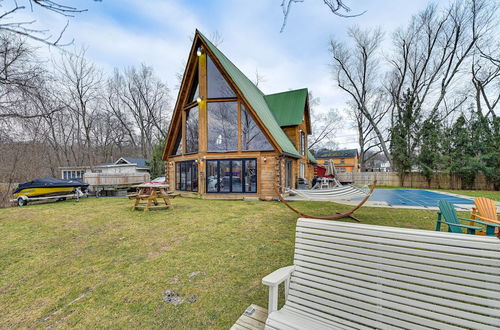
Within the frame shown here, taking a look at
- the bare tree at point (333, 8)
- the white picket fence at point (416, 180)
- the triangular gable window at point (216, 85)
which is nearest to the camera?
the bare tree at point (333, 8)

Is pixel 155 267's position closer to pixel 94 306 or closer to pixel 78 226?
pixel 94 306

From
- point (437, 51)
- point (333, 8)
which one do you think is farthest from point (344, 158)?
point (333, 8)

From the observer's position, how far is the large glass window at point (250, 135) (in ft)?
35.9

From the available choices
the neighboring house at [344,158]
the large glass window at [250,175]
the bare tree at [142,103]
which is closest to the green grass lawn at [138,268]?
the large glass window at [250,175]

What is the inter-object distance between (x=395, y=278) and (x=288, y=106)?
15.8m

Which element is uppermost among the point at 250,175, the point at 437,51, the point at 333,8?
the point at 437,51

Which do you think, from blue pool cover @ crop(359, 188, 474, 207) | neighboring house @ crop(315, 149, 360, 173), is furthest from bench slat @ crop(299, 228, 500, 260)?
neighboring house @ crop(315, 149, 360, 173)

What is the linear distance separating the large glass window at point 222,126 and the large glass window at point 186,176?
1.72 m

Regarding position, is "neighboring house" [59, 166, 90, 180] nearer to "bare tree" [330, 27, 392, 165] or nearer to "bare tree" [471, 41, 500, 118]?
"bare tree" [330, 27, 392, 165]

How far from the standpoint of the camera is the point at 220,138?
1156 centimetres

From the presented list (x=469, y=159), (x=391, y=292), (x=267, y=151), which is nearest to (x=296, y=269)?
(x=391, y=292)

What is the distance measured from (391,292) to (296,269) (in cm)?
69

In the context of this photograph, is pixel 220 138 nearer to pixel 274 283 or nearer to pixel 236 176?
pixel 236 176

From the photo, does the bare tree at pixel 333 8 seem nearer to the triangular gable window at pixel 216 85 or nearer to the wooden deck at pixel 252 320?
the wooden deck at pixel 252 320
